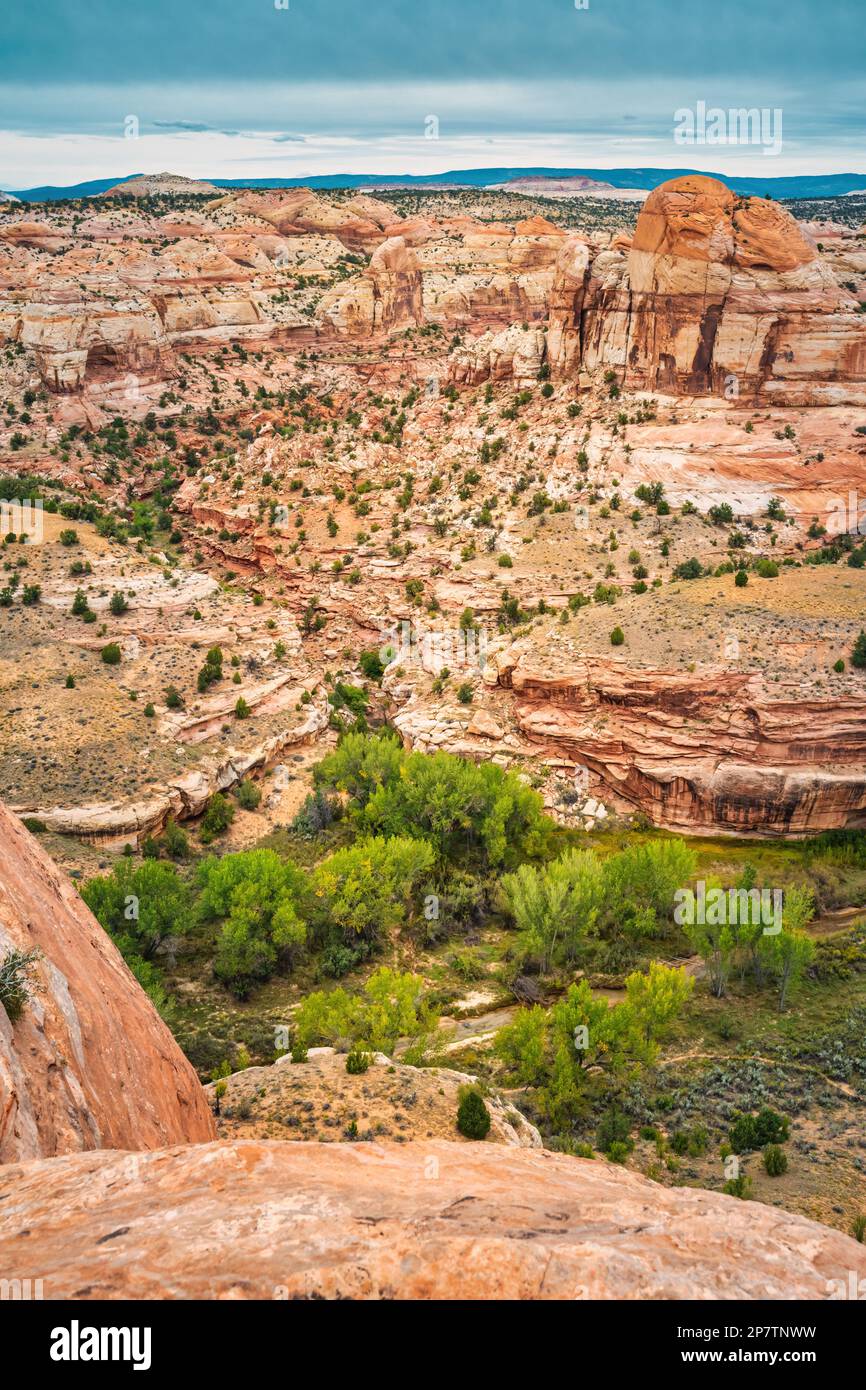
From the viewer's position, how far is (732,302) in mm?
55969

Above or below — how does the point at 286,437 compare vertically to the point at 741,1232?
above

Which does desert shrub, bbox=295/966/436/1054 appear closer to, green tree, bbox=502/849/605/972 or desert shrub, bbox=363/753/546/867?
green tree, bbox=502/849/605/972

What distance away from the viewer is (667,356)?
58.2 meters

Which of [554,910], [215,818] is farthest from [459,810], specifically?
[215,818]

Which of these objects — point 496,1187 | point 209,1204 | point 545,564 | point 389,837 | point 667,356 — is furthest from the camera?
point 667,356

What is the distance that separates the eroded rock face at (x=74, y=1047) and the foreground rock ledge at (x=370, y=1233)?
1453 mm

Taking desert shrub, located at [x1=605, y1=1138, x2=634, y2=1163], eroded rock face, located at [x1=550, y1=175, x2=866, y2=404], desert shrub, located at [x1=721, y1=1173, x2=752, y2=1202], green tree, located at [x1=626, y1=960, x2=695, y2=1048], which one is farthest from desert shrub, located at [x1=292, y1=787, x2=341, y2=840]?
eroded rock face, located at [x1=550, y1=175, x2=866, y2=404]

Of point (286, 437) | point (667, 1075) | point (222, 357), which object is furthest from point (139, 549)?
point (667, 1075)

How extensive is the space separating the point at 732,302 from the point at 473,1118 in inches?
2084

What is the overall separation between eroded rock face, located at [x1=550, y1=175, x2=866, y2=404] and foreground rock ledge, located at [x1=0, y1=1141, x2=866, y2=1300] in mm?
56368

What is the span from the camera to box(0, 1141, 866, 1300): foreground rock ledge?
275 inches

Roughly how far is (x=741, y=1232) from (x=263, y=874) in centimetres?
2576

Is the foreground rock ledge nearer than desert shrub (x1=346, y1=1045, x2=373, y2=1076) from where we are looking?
Yes
